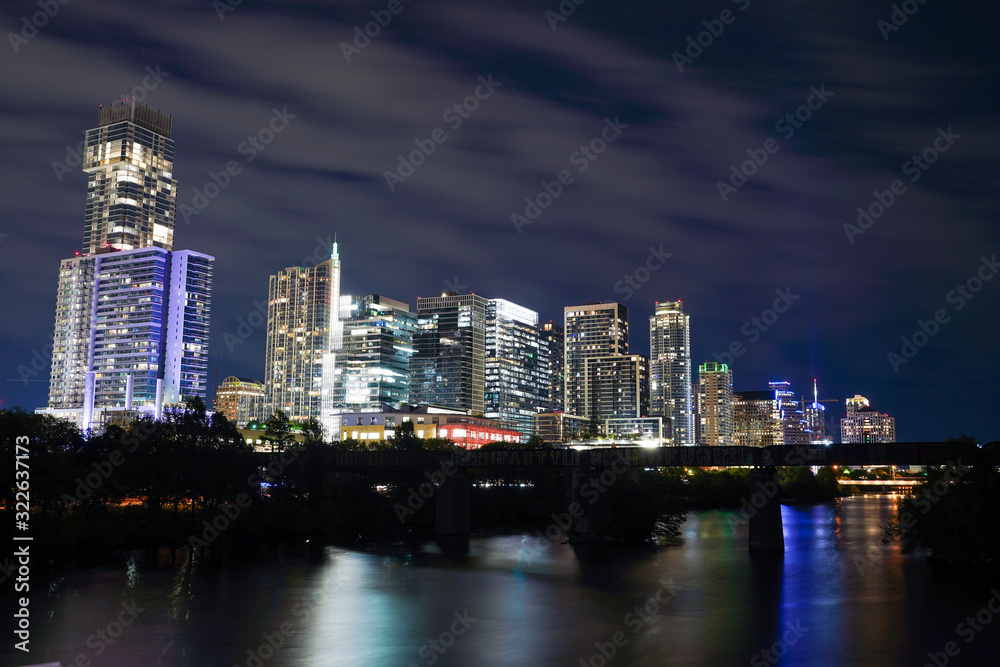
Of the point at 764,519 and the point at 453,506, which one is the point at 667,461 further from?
the point at 453,506

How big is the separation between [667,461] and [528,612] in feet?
132

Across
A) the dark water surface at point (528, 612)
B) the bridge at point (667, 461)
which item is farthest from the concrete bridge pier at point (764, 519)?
the dark water surface at point (528, 612)

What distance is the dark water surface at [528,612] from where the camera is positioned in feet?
151

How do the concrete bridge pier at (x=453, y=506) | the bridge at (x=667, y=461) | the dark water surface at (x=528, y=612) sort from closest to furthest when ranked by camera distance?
the dark water surface at (x=528, y=612) < the bridge at (x=667, y=461) < the concrete bridge pier at (x=453, y=506)

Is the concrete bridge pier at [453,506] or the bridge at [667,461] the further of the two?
the concrete bridge pier at [453,506]

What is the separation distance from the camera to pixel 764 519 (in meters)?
87.6

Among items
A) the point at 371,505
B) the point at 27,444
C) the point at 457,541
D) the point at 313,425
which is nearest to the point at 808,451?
the point at 457,541

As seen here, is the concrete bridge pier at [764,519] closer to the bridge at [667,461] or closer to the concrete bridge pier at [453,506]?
the bridge at [667,461]

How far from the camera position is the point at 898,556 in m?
82.5

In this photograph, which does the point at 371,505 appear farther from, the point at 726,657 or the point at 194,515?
the point at 726,657

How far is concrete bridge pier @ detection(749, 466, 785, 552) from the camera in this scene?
85.0 meters

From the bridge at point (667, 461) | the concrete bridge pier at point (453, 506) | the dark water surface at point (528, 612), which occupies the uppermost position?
the bridge at point (667, 461)

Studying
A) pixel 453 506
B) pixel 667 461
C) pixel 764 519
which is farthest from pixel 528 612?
pixel 453 506

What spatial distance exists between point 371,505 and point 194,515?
25.2 meters
